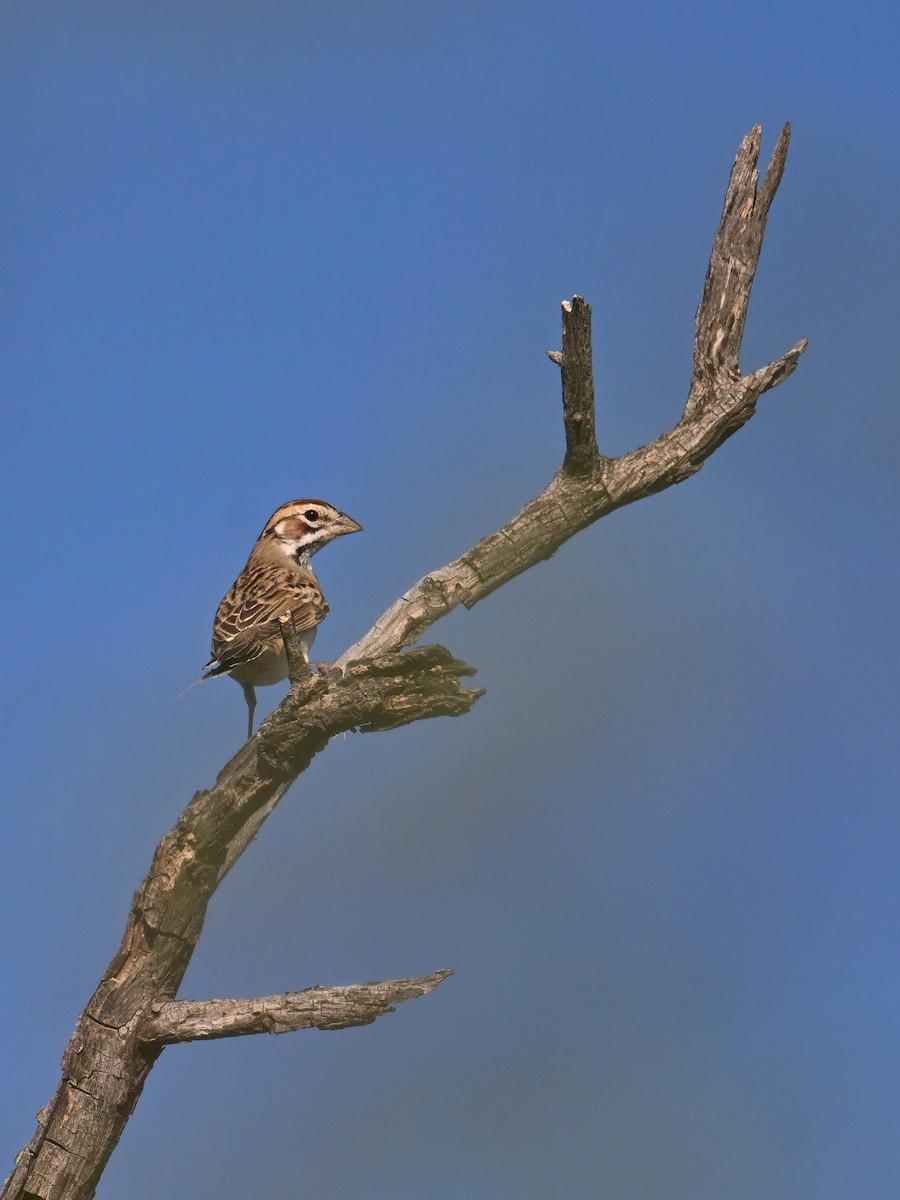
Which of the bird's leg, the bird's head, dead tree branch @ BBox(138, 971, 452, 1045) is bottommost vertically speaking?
dead tree branch @ BBox(138, 971, 452, 1045)

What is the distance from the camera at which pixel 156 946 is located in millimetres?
4832

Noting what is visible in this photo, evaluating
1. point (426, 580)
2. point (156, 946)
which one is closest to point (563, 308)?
point (426, 580)

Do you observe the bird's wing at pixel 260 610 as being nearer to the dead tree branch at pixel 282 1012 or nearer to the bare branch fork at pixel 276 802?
the bare branch fork at pixel 276 802

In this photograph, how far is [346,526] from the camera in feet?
25.2

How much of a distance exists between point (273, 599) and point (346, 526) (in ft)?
3.41

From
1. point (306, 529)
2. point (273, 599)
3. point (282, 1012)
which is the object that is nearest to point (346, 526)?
point (306, 529)

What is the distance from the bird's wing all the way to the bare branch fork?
115cm

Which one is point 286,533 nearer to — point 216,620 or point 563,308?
point 216,620

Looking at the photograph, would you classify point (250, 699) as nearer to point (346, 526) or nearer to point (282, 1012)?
point (346, 526)

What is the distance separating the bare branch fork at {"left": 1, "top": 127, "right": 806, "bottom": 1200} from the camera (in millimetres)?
4570

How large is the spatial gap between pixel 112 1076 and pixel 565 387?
332 cm

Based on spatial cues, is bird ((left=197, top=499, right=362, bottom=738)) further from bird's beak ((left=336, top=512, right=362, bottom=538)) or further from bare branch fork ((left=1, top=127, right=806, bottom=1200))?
bare branch fork ((left=1, top=127, right=806, bottom=1200))

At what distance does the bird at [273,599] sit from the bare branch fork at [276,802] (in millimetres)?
966

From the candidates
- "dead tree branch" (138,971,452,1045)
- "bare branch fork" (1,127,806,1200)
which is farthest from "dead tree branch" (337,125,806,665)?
"dead tree branch" (138,971,452,1045)
